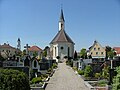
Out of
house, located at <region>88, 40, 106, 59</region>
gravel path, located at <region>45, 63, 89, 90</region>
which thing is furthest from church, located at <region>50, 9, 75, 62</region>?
gravel path, located at <region>45, 63, 89, 90</region>

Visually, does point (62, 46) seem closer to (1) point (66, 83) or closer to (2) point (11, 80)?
(1) point (66, 83)

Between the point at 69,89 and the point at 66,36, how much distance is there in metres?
67.6

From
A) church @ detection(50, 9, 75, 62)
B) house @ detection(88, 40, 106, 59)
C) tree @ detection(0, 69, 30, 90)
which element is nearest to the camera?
tree @ detection(0, 69, 30, 90)

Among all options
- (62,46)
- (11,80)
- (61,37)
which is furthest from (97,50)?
(11,80)

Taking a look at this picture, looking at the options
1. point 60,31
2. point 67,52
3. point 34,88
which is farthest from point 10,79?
point 60,31

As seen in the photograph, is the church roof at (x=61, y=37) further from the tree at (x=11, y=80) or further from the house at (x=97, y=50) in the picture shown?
the tree at (x=11, y=80)

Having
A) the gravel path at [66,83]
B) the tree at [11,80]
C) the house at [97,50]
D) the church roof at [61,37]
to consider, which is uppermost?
the church roof at [61,37]

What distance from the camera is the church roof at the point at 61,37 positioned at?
8094 centimetres

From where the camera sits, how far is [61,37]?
268ft

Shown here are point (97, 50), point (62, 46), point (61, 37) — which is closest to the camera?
point (62, 46)

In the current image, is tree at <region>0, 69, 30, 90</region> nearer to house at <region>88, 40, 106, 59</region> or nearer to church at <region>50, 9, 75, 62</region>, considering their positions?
church at <region>50, 9, 75, 62</region>

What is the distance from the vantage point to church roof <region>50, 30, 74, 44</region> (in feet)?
266

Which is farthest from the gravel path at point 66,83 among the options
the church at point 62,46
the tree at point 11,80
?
the church at point 62,46

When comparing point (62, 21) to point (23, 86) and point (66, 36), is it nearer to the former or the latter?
point (66, 36)
